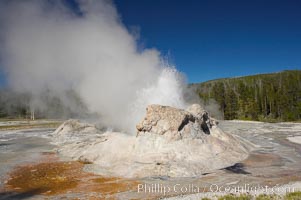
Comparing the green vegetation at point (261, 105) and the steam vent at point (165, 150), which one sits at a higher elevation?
the green vegetation at point (261, 105)

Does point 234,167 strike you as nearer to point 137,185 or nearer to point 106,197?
point 137,185

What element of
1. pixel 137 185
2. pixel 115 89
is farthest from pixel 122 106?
pixel 137 185

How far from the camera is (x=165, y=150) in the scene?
1436 cm

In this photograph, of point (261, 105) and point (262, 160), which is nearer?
point (262, 160)

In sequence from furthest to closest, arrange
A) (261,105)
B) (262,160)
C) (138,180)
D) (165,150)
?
(261,105)
(165,150)
(262,160)
(138,180)

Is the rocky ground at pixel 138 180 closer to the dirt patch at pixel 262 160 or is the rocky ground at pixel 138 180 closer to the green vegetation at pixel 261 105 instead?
the dirt patch at pixel 262 160

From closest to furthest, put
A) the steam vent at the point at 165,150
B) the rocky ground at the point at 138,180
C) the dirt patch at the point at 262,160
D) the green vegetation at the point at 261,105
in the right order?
1. the rocky ground at the point at 138,180
2. the steam vent at the point at 165,150
3. the dirt patch at the point at 262,160
4. the green vegetation at the point at 261,105

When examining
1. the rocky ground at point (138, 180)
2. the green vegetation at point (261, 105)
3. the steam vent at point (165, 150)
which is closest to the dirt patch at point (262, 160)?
the rocky ground at point (138, 180)

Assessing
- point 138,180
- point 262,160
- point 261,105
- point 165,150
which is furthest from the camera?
point 261,105

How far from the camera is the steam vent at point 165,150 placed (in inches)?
495

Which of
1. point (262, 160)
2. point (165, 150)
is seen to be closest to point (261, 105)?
point (262, 160)

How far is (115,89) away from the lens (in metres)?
29.2

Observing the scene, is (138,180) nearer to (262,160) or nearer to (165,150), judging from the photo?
(165,150)

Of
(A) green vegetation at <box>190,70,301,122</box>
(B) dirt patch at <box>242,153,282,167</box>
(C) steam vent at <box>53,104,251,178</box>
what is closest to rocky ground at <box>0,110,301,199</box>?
(B) dirt patch at <box>242,153,282,167</box>
